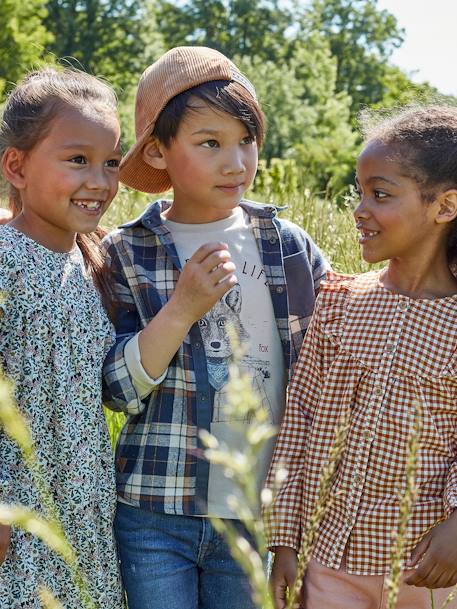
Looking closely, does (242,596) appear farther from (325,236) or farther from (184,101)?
(325,236)

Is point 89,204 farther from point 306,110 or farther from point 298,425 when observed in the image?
point 306,110

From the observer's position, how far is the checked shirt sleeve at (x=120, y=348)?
8.27 feet

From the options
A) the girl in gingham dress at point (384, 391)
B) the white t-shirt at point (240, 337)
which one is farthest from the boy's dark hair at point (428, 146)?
the white t-shirt at point (240, 337)

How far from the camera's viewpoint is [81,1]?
4491cm

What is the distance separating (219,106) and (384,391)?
0.89 metres

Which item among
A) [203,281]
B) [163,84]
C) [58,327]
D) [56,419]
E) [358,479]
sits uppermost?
[163,84]

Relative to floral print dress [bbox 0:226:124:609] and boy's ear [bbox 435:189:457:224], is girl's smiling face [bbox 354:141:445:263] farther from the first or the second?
floral print dress [bbox 0:226:124:609]

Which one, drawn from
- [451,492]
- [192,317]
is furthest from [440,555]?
[192,317]

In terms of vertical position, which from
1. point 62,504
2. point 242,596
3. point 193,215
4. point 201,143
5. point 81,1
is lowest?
point 242,596

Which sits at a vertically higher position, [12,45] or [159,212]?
[12,45]

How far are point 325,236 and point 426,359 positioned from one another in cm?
261

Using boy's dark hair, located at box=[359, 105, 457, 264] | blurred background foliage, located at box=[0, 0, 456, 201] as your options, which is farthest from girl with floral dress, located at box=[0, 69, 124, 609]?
blurred background foliage, located at box=[0, 0, 456, 201]

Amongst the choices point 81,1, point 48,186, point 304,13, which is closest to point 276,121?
point 81,1

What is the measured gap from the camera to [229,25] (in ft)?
166
